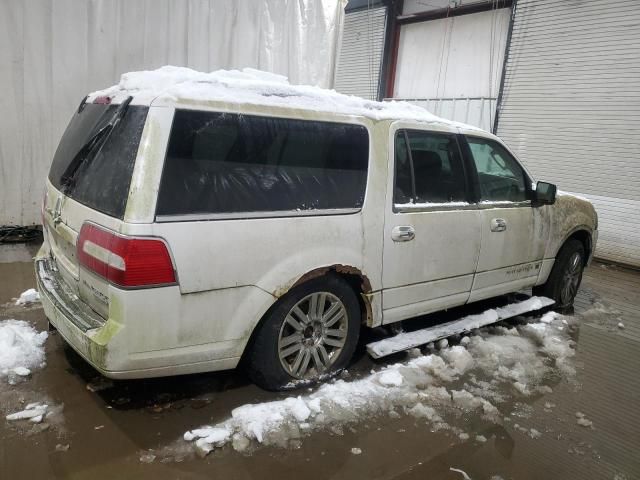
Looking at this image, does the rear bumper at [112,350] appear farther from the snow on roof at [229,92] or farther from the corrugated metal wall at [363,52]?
the corrugated metal wall at [363,52]

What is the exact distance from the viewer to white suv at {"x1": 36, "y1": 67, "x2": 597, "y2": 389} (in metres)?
2.42

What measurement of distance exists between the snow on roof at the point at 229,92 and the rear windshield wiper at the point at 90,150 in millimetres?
136

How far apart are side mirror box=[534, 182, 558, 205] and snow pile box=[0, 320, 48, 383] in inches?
171

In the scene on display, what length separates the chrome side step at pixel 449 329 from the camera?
3572 millimetres

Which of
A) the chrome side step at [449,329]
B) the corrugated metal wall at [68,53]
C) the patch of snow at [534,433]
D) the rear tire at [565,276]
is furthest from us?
the corrugated metal wall at [68,53]

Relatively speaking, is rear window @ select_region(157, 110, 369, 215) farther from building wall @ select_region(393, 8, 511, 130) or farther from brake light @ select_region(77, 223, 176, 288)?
building wall @ select_region(393, 8, 511, 130)

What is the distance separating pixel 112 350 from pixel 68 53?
5002mm

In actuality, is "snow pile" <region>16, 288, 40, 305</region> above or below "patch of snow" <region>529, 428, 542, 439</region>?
above

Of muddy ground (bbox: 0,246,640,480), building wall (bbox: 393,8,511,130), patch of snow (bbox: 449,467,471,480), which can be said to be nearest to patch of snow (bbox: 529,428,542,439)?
muddy ground (bbox: 0,246,640,480)

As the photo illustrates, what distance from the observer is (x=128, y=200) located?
2361mm

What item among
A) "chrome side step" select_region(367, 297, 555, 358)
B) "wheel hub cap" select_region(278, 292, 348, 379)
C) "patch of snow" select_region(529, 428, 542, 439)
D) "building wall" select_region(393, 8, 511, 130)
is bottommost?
"patch of snow" select_region(529, 428, 542, 439)

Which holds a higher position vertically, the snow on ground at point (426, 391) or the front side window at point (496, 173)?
the front side window at point (496, 173)

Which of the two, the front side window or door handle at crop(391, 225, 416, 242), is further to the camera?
the front side window

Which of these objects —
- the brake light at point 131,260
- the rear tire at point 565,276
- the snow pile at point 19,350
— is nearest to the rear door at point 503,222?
the rear tire at point 565,276
